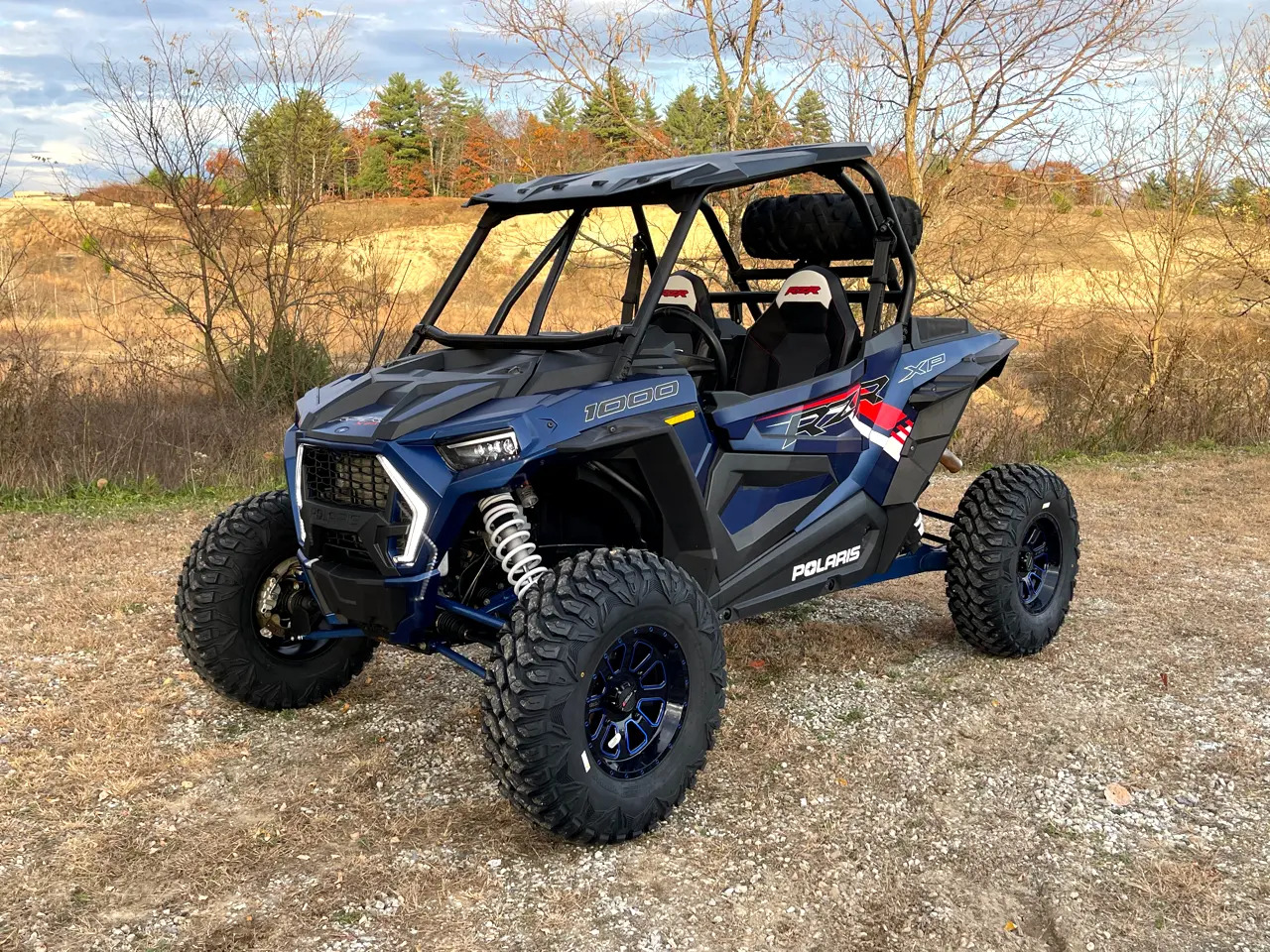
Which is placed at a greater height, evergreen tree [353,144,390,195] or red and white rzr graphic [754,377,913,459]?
evergreen tree [353,144,390,195]

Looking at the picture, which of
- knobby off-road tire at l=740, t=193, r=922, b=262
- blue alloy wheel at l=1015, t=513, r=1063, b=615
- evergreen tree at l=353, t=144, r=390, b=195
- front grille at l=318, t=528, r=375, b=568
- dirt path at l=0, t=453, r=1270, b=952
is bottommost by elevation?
dirt path at l=0, t=453, r=1270, b=952

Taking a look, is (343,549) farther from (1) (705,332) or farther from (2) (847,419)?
(2) (847,419)

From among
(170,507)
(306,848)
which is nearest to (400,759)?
(306,848)

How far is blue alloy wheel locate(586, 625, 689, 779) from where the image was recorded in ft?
11.0

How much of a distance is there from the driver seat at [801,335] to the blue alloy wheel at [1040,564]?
136cm

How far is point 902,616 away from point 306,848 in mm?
3470

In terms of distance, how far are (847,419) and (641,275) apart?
1297mm

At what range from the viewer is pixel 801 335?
476cm

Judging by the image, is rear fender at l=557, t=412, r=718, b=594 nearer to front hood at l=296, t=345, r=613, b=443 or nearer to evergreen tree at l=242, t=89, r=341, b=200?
front hood at l=296, t=345, r=613, b=443

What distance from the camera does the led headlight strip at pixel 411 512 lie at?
3291mm

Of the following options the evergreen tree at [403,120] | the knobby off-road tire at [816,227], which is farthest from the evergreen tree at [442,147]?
the knobby off-road tire at [816,227]

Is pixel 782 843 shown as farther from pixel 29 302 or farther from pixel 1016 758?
pixel 29 302

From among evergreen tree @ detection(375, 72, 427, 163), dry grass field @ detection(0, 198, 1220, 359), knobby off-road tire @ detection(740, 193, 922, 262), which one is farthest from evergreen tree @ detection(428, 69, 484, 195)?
knobby off-road tire @ detection(740, 193, 922, 262)

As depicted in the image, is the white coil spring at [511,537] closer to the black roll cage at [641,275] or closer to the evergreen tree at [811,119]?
the black roll cage at [641,275]
